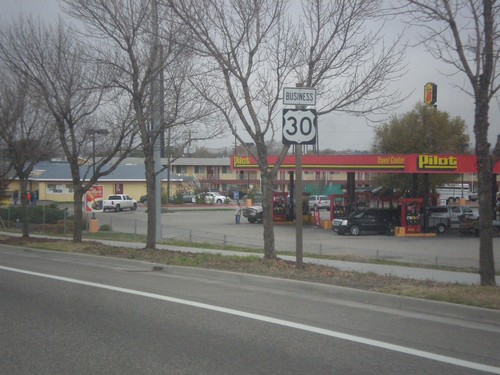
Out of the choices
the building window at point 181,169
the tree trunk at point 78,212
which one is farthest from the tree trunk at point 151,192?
the building window at point 181,169

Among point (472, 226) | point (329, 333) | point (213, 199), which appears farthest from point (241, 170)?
point (329, 333)

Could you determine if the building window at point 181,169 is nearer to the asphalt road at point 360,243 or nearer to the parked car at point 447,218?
the asphalt road at point 360,243

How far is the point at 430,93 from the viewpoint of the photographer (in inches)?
1463

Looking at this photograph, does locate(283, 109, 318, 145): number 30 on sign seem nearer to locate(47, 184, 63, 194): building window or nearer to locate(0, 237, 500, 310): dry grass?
locate(0, 237, 500, 310): dry grass

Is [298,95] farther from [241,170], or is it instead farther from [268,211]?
[241,170]

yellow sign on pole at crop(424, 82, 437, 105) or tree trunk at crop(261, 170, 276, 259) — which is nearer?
tree trunk at crop(261, 170, 276, 259)

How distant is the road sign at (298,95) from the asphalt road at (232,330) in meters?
3.90

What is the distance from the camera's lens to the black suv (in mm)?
35781

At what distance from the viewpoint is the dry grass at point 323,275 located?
1024 centimetres

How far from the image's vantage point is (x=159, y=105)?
1731 cm

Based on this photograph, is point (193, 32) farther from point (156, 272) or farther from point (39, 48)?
point (39, 48)

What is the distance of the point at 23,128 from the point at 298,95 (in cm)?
1428

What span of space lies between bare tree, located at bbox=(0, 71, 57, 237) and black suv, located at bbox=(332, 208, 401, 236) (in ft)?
58.7

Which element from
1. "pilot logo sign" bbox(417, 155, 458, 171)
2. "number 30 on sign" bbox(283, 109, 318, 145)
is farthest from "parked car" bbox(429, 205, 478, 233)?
"number 30 on sign" bbox(283, 109, 318, 145)
